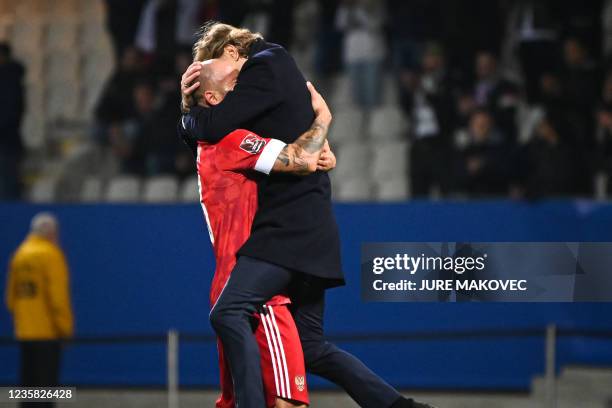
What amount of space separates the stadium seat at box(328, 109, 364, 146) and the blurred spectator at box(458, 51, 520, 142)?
1368mm

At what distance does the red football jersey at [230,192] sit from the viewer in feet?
17.0

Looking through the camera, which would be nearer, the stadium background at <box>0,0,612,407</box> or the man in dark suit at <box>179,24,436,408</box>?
the man in dark suit at <box>179,24,436,408</box>

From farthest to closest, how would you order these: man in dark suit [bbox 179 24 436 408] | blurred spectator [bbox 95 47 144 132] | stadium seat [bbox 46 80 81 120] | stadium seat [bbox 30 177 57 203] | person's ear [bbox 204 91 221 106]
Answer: stadium seat [bbox 46 80 81 120]
blurred spectator [bbox 95 47 144 132]
stadium seat [bbox 30 177 57 203]
person's ear [bbox 204 91 221 106]
man in dark suit [bbox 179 24 436 408]

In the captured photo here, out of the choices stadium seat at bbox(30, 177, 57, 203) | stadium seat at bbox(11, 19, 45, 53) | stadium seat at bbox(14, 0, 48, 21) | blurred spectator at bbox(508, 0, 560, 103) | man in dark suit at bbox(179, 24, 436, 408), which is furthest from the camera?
stadium seat at bbox(14, 0, 48, 21)

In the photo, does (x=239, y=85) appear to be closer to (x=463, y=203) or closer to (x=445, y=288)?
(x=445, y=288)

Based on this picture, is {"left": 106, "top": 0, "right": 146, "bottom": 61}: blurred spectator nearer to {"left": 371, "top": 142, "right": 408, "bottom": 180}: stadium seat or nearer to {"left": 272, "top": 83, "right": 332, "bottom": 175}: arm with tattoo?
{"left": 371, "top": 142, "right": 408, "bottom": 180}: stadium seat

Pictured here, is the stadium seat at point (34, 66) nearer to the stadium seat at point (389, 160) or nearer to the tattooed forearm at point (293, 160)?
the stadium seat at point (389, 160)

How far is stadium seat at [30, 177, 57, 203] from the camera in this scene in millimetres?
12031

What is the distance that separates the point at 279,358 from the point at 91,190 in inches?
286

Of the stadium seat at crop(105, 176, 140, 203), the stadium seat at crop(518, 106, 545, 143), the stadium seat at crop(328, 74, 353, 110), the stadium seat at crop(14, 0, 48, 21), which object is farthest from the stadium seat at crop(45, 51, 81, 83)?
the stadium seat at crop(518, 106, 545, 143)

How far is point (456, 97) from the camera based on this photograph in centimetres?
1109

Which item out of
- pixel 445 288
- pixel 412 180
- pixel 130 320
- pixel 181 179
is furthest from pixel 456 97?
pixel 445 288

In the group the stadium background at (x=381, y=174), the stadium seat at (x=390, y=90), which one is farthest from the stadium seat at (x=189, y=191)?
the stadium seat at (x=390, y=90)

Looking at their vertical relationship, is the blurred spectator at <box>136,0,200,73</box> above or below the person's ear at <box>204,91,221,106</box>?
above
